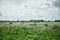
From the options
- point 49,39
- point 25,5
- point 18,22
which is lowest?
point 49,39

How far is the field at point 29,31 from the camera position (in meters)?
5.44

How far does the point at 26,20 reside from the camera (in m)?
5.62

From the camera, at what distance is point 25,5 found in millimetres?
5547

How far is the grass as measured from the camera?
543 cm

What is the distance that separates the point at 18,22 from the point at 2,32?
0.51 meters

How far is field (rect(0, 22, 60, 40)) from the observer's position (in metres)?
5.44

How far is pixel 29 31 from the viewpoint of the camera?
552 centimetres

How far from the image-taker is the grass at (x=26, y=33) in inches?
214

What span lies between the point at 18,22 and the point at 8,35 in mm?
456

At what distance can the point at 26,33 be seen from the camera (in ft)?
18.0

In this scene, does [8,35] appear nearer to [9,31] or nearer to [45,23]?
[9,31]

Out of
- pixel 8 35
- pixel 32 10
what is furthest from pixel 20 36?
pixel 32 10

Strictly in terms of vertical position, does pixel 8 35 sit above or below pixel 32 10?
below

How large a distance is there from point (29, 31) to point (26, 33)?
0.10 metres
